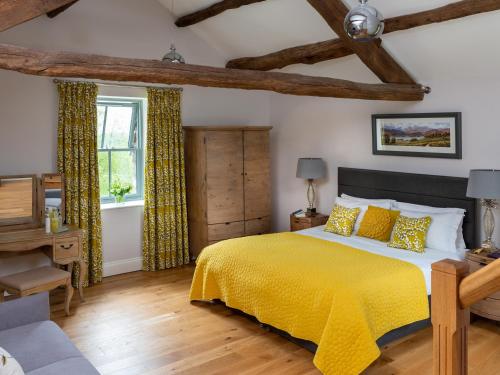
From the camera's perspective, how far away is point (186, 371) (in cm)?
333

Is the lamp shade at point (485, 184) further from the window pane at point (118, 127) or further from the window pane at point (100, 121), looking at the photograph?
the window pane at point (100, 121)

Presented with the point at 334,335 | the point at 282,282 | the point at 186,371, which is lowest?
the point at 186,371

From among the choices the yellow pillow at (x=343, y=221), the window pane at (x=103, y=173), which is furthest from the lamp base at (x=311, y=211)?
the window pane at (x=103, y=173)

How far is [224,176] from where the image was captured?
5.89 meters

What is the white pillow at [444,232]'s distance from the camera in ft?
14.1

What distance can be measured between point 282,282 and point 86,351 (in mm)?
1617

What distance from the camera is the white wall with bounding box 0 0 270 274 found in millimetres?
4840

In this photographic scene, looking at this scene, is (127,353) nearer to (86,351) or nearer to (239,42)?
(86,351)

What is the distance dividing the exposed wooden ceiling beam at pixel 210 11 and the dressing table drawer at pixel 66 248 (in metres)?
2.85

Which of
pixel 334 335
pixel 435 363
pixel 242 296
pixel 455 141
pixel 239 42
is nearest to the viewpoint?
pixel 435 363

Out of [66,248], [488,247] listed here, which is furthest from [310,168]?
[66,248]

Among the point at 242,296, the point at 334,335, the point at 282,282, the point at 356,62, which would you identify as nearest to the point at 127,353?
the point at 242,296

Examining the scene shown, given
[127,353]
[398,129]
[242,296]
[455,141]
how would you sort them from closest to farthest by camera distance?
[127,353] → [242,296] → [455,141] → [398,129]

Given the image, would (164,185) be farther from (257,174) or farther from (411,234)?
(411,234)
